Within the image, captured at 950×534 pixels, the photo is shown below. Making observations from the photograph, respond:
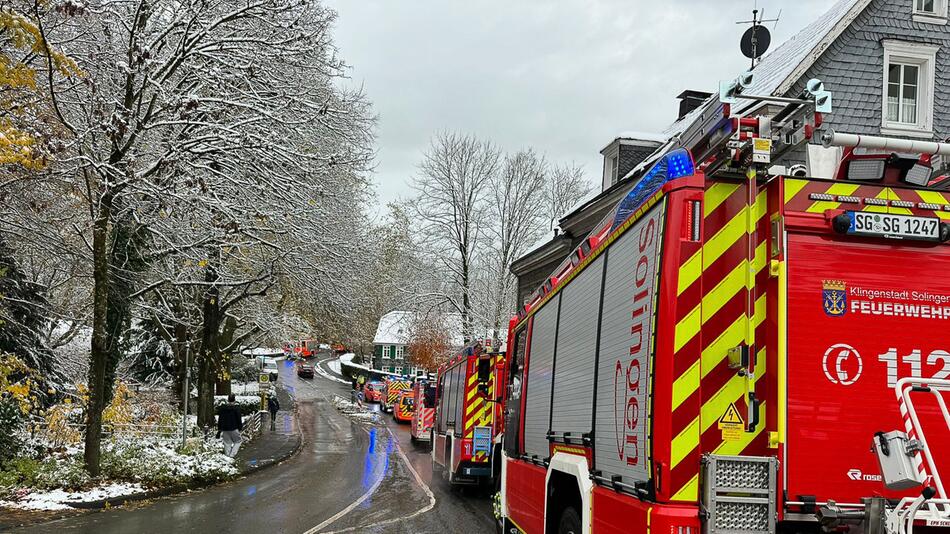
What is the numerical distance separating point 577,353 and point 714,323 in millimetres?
1731

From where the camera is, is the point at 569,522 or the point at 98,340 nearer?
the point at 569,522

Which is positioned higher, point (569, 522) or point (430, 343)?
point (430, 343)

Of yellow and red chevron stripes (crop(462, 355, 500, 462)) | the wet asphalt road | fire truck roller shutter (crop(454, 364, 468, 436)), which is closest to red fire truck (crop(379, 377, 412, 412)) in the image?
the wet asphalt road

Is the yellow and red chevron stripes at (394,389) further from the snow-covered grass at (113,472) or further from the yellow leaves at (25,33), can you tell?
the yellow leaves at (25,33)

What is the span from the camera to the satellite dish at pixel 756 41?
72.7 feet

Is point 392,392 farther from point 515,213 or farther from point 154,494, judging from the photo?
point 154,494

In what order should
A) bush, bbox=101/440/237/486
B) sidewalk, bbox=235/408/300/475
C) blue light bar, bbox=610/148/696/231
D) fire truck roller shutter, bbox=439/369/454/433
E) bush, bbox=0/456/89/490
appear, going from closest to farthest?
blue light bar, bbox=610/148/696/231
bush, bbox=0/456/89/490
bush, bbox=101/440/237/486
fire truck roller shutter, bbox=439/369/454/433
sidewalk, bbox=235/408/300/475

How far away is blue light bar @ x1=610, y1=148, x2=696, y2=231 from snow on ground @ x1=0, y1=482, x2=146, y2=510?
10.9m

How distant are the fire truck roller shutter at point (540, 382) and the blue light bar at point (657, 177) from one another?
5.76 feet

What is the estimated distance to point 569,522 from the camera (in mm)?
5770

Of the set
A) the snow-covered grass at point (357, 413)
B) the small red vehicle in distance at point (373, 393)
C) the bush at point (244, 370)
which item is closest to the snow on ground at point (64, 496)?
the snow-covered grass at point (357, 413)

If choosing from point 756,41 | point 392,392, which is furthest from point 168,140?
point 392,392

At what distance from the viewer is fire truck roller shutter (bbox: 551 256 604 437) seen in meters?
5.47

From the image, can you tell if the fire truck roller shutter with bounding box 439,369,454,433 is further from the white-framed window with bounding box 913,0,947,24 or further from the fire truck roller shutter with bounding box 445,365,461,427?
the white-framed window with bounding box 913,0,947,24
